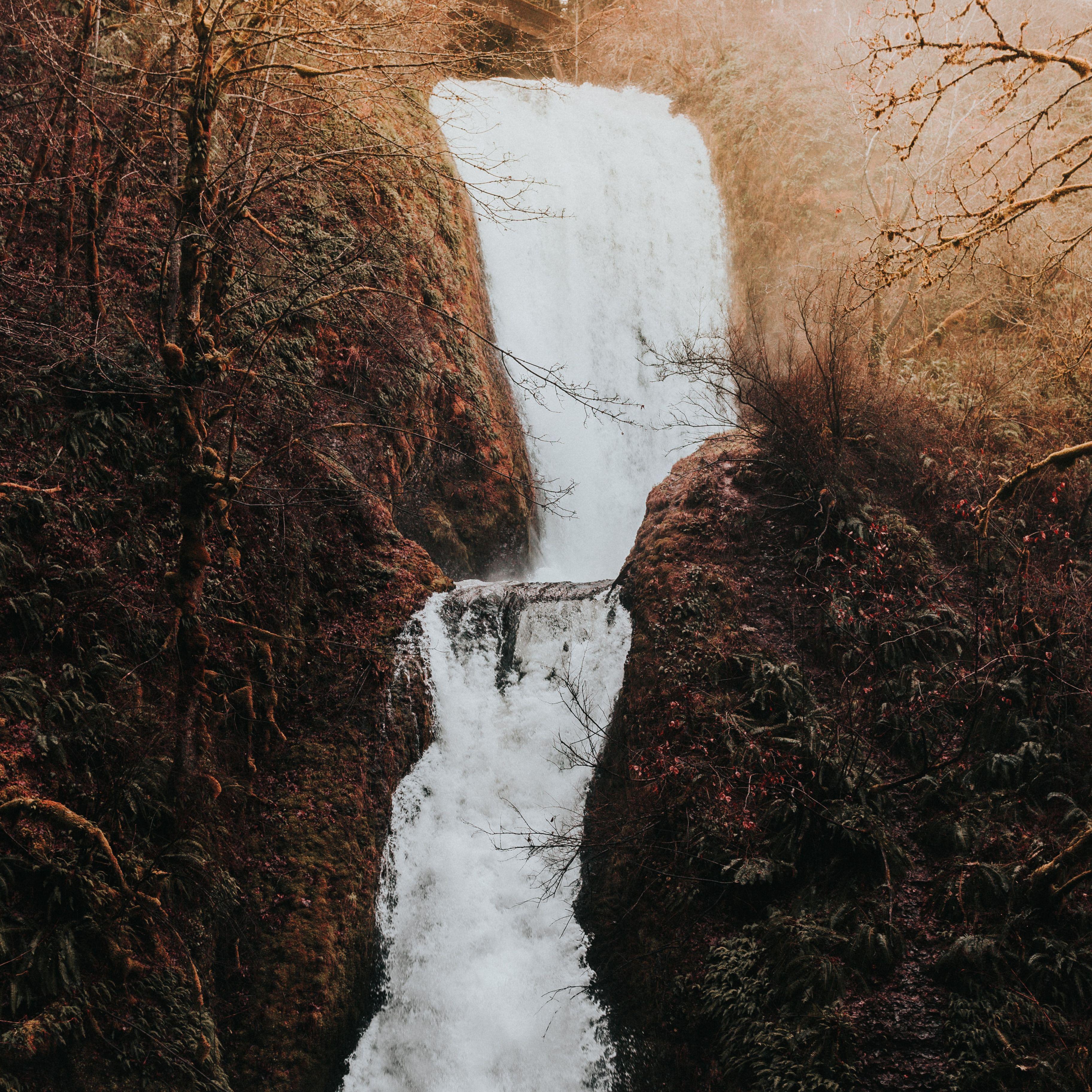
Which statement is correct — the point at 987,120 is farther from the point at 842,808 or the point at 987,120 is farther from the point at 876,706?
the point at 842,808

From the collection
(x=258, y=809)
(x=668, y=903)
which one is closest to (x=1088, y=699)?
(x=668, y=903)

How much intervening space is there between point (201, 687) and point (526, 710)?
4404mm

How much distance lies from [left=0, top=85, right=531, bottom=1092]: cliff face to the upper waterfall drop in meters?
4.79

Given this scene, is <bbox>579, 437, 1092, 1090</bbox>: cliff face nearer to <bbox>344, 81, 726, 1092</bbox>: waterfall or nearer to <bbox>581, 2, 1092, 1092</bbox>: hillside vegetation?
<bbox>581, 2, 1092, 1092</bbox>: hillside vegetation

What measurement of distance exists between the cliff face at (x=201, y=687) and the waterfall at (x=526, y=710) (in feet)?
1.56

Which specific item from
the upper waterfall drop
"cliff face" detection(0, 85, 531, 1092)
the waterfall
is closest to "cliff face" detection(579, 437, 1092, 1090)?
the waterfall

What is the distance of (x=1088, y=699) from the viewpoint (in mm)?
7512

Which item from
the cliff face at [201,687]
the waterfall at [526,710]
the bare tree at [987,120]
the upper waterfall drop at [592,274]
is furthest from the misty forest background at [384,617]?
the bare tree at [987,120]

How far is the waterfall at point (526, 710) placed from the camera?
7273 millimetres

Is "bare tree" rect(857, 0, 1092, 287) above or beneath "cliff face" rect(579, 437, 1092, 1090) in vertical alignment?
above

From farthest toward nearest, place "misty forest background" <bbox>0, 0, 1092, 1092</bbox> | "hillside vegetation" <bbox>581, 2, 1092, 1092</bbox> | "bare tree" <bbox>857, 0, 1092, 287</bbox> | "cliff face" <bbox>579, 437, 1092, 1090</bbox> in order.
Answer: "bare tree" <bbox>857, 0, 1092, 287</bbox> < "cliff face" <bbox>579, 437, 1092, 1090</bbox> < "hillside vegetation" <bbox>581, 2, 1092, 1092</bbox> < "misty forest background" <bbox>0, 0, 1092, 1092</bbox>

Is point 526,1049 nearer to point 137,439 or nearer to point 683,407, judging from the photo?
point 137,439

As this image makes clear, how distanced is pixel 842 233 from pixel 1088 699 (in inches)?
609

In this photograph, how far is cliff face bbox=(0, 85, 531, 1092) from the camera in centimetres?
533
